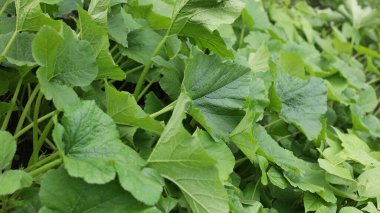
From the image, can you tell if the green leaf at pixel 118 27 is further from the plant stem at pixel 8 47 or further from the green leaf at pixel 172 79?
the plant stem at pixel 8 47

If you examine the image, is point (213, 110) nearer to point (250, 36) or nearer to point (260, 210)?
point (260, 210)

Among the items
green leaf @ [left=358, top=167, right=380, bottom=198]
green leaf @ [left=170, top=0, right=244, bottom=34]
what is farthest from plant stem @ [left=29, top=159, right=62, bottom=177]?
green leaf @ [left=358, top=167, right=380, bottom=198]

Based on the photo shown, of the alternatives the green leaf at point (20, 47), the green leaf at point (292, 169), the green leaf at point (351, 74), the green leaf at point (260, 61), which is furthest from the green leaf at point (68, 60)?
the green leaf at point (351, 74)

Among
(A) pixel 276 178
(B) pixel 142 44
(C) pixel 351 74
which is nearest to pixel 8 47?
(B) pixel 142 44

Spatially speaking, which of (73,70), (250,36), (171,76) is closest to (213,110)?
(171,76)

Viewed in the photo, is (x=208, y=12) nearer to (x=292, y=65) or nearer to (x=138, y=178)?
(x=138, y=178)
